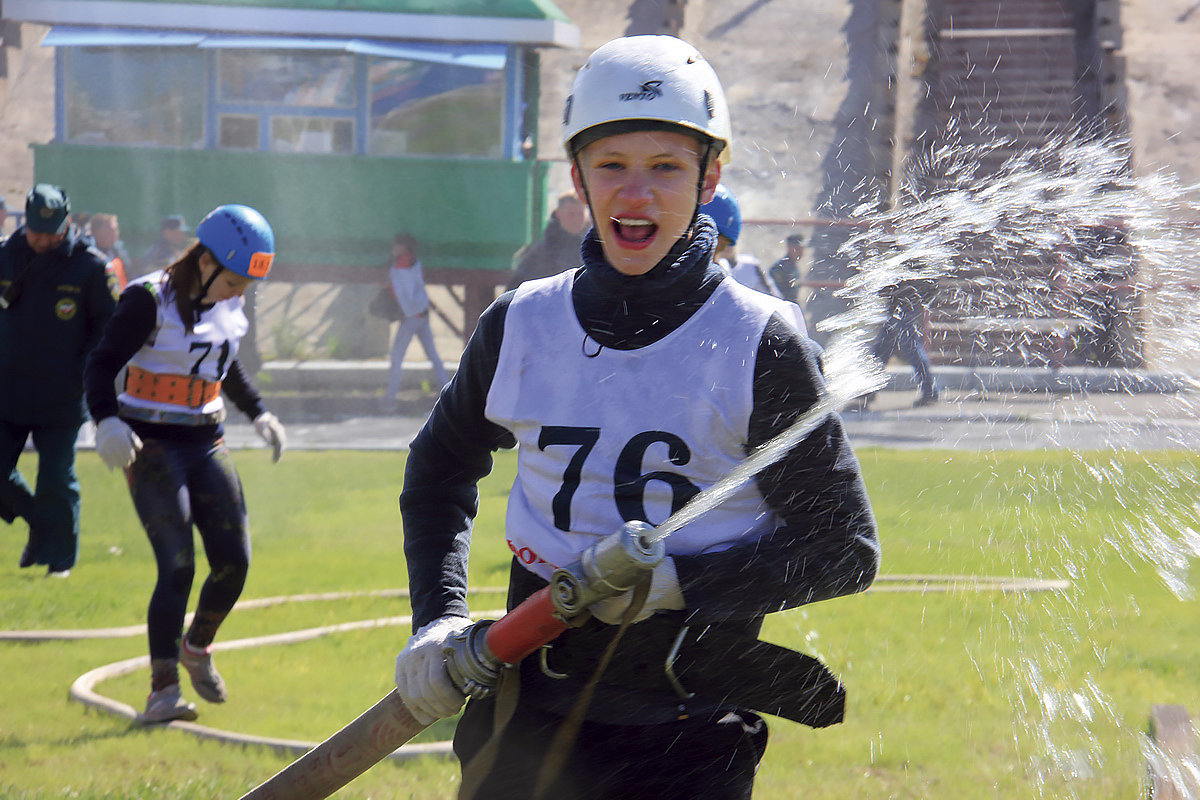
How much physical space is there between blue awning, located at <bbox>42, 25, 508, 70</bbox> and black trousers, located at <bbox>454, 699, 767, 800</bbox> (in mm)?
15671

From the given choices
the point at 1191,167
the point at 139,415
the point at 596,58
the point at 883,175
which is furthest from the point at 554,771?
the point at 1191,167

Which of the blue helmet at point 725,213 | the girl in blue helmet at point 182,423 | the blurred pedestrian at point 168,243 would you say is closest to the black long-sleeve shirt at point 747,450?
the blue helmet at point 725,213

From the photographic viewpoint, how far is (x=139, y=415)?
5207mm

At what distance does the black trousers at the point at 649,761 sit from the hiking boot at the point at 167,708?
316cm

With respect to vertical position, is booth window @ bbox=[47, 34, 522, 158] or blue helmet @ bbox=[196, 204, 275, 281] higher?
booth window @ bbox=[47, 34, 522, 158]

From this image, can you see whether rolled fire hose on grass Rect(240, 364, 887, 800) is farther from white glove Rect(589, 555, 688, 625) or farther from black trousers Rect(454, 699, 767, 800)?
black trousers Rect(454, 699, 767, 800)

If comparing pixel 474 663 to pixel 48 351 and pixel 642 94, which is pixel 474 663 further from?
pixel 48 351

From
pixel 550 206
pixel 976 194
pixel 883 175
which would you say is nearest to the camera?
pixel 976 194

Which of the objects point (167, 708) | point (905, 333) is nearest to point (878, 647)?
point (905, 333)

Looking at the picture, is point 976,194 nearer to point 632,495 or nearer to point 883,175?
point 632,495

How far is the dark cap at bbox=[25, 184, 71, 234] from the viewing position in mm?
7371

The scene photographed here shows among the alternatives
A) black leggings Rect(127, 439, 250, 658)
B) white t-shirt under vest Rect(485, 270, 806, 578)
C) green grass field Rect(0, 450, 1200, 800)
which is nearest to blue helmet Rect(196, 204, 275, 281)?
black leggings Rect(127, 439, 250, 658)

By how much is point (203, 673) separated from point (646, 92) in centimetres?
377

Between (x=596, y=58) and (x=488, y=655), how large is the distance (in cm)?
107
